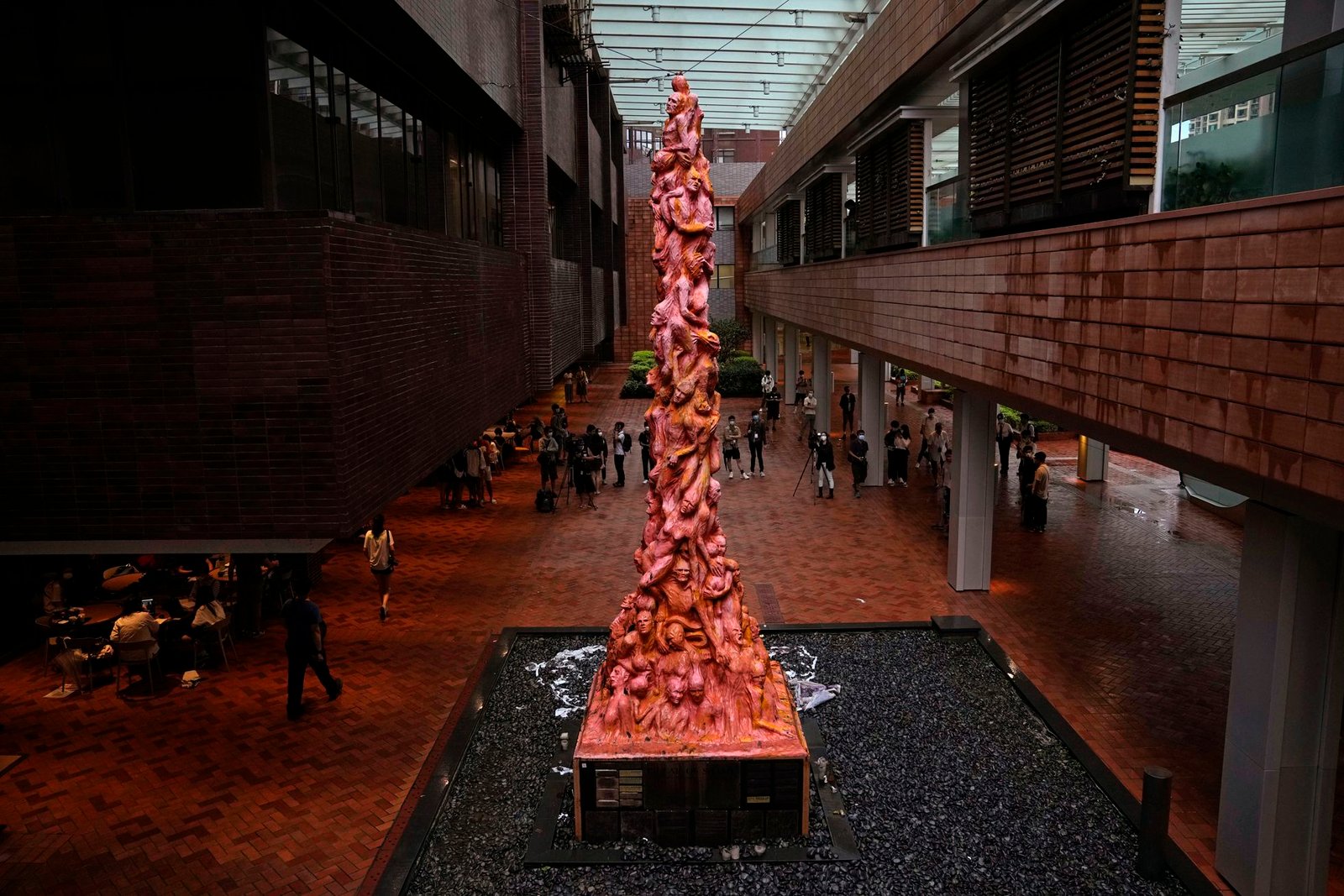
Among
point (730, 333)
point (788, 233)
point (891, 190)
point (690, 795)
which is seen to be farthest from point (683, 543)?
point (730, 333)

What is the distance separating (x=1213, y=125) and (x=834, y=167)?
1582cm

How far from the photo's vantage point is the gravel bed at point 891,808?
7004 millimetres

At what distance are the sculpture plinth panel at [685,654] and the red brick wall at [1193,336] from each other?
3051 mm

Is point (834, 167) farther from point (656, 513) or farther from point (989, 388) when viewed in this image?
point (656, 513)

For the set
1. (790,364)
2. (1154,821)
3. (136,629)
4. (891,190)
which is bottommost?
(1154,821)

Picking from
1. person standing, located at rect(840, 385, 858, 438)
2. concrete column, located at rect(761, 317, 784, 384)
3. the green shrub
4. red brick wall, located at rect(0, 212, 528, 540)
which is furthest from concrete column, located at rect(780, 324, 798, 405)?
red brick wall, located at rect(0, 212, 528, 540)

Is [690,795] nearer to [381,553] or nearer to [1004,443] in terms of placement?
[381,553]

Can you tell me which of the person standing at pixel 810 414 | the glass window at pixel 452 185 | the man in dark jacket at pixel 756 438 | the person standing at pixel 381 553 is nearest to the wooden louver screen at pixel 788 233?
the person standing at pixel 810 414

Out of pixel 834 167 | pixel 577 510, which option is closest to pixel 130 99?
pixel 577 510

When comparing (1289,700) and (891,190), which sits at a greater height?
(891,190)

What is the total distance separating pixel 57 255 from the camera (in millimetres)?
7555

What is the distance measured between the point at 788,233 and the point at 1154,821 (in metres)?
26.2

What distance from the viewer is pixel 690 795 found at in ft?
25.1

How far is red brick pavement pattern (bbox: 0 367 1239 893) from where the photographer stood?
782 cm
